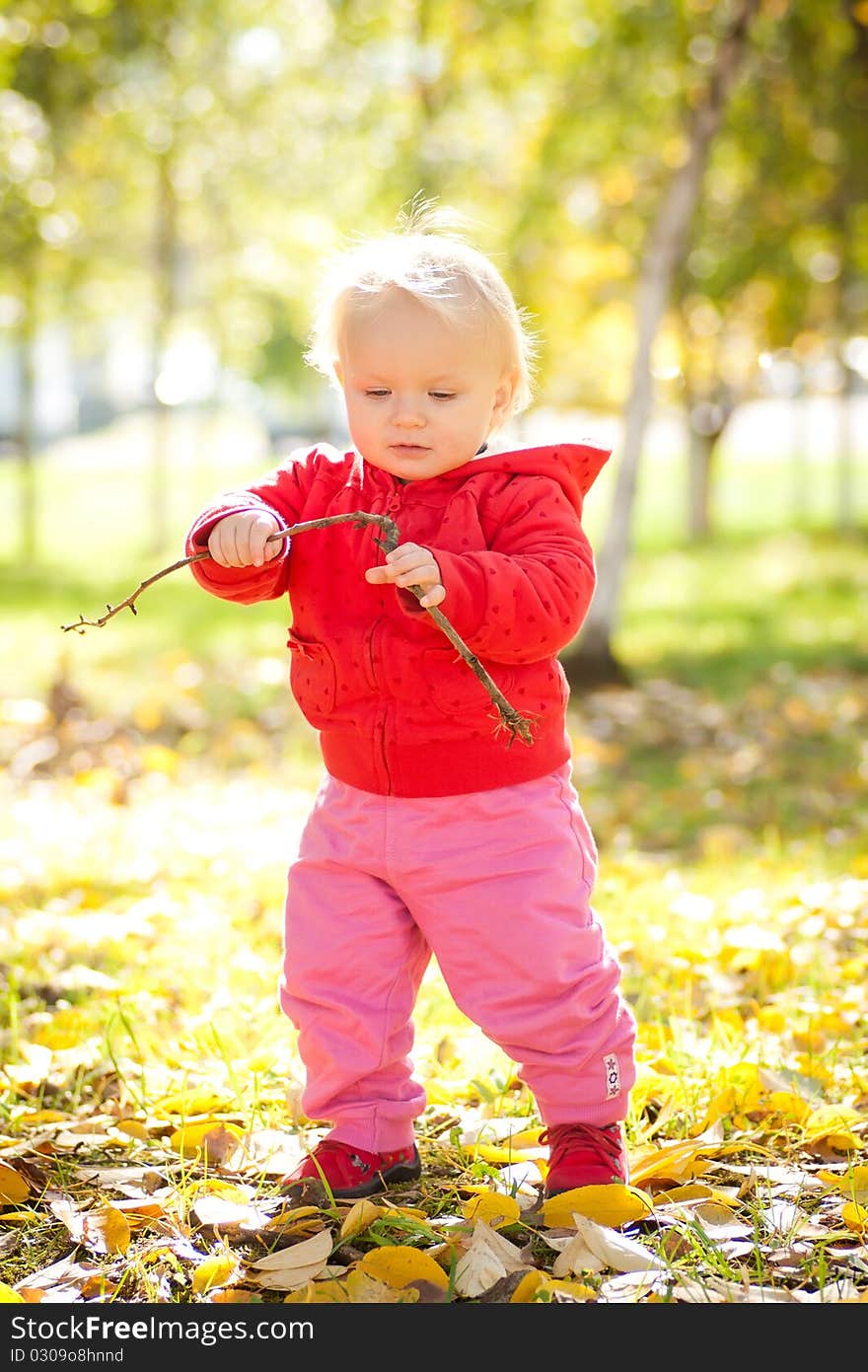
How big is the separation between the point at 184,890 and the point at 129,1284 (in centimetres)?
195

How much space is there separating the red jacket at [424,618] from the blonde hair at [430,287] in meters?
0.16

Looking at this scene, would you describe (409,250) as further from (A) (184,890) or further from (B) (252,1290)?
(A) (184,890)

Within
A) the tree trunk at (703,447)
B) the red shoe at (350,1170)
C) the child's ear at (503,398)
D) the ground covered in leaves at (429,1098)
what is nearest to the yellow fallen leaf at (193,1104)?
the ground covered in leaves at (429,1098)

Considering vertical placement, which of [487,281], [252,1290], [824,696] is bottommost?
[252,1290]

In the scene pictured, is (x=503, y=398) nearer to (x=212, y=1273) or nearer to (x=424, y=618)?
(x=424, y=618)

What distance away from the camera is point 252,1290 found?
1.99 metres

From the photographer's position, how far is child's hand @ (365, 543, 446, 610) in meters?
1.93

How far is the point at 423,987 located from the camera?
10.7ft

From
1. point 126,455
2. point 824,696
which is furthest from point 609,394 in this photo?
point 126,455

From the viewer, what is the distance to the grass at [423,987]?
84.3 inches

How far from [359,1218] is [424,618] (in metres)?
0.87

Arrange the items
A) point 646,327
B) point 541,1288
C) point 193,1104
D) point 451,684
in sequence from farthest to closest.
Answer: point 646,327
point 193,1104
point 451,684
point 541,1288

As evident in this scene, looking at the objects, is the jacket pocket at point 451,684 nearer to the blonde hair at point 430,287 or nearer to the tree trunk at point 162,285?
the blonde hair at point 430,287

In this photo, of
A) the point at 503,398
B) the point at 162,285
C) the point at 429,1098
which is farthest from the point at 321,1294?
the point at 162,285
